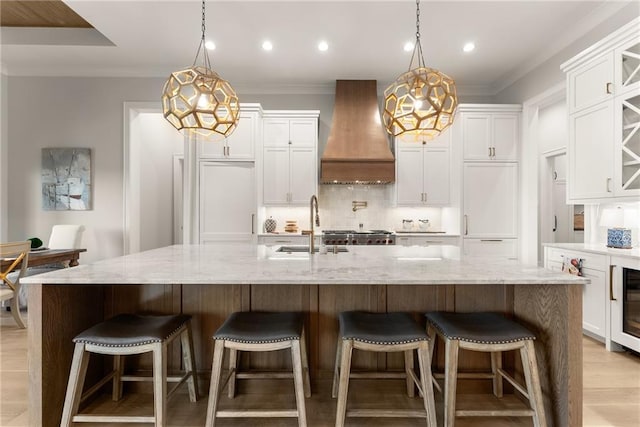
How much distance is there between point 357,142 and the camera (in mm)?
4664

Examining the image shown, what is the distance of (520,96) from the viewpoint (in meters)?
4.51

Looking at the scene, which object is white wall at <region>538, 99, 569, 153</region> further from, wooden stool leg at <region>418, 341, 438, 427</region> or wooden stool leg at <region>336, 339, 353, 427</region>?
wooden stool leg at <region>336, 339, 353, 427</region>

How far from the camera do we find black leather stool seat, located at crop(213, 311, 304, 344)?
1616 millimetres

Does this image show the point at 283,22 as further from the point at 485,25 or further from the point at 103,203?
the point at 103,203

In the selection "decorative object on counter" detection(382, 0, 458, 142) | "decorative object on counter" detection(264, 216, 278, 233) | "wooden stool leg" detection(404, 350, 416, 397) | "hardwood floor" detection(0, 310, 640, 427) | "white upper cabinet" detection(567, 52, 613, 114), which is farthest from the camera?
"decorative object on counter" detection(264, 216, 278, 233)

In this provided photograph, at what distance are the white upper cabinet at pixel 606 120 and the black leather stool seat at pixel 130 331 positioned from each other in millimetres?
3455

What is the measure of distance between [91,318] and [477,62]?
15.4 feet

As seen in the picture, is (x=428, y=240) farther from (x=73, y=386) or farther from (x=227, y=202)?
(x=73, y=386)

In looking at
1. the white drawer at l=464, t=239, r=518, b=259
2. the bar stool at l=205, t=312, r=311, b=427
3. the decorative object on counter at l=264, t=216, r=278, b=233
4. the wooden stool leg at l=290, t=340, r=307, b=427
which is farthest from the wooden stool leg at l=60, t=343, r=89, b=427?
the white drawer at l=464, t=239, r=518, b=259

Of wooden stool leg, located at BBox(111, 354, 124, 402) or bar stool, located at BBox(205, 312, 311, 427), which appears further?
wooden stool leg, located at BBox(111, 354, 124, 402)

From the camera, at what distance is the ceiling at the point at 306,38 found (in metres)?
3.15

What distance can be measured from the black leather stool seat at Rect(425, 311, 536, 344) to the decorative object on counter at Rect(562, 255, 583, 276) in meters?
1.85

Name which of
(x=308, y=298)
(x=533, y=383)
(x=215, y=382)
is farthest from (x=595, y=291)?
(x=215, y=382)

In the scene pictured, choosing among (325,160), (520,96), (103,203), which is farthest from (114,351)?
(520,96)
